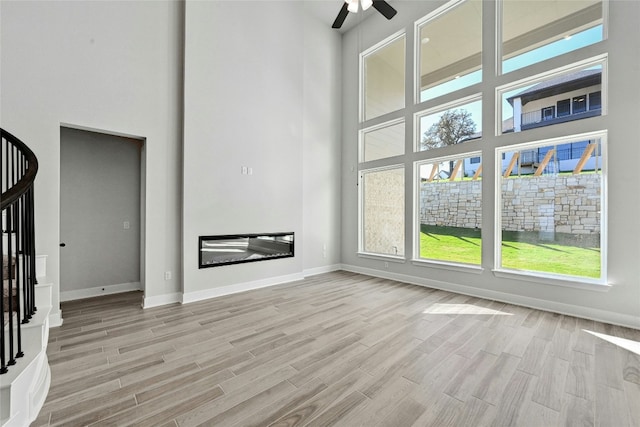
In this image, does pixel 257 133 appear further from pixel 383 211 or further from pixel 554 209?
pixel 554 209

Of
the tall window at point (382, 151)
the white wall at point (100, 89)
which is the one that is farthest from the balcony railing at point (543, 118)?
the white wall at point (100, 89)

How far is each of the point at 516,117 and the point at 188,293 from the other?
5.32m

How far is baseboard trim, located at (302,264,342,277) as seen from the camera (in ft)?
18.7

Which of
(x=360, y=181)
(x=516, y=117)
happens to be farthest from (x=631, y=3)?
(x=360, y=181)

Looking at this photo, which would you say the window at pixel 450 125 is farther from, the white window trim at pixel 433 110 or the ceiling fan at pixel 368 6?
the ceiling fan at pixel 368 6

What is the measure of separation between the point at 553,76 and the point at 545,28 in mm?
720

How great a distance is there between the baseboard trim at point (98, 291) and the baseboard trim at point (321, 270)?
2.92m

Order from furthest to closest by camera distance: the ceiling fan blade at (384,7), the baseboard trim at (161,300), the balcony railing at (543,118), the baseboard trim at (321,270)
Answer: the baseboard trim at (321,270) < the baseboard trim at (161,300) < the ceiling fan blade at (384,7) < the balcony railing at (543,118)

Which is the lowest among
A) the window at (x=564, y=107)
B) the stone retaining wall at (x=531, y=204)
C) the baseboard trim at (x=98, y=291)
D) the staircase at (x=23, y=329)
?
the baseboard trim at (x=98, y=291)

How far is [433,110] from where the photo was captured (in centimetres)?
486

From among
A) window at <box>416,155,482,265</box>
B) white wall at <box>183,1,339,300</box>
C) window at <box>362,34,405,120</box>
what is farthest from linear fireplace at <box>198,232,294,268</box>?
window at <box>362,34,405,120</box>

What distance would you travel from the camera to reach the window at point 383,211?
544 cm

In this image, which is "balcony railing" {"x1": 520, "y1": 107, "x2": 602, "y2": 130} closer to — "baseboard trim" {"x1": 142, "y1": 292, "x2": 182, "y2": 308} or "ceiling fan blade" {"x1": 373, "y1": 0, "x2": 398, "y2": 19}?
"ceiling fan blade" {"x1": 373, "y1": 0, "x2": 398, "y2": 19}

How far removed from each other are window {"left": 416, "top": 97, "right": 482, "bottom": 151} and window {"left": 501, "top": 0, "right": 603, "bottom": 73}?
2.20ft
